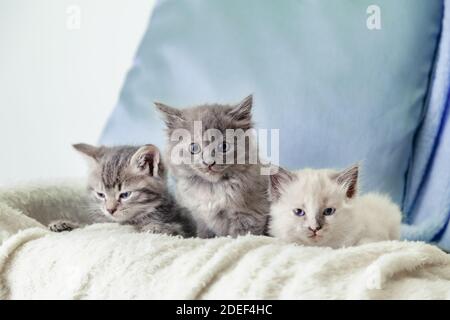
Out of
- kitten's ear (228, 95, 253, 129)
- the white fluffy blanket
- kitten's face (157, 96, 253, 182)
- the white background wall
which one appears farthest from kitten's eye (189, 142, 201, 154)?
the white background wall

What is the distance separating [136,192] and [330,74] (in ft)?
1.99

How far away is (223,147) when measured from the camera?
125 cm

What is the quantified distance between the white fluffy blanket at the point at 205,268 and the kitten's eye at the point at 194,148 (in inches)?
8.9

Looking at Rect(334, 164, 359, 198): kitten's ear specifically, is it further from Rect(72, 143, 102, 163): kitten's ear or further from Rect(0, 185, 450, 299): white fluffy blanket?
Rect(72, 143, 102, 163): kitten's ear

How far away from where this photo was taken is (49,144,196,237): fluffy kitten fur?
131cm

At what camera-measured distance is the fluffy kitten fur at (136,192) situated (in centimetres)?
131

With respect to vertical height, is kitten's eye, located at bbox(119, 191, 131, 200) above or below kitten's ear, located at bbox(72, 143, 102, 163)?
below

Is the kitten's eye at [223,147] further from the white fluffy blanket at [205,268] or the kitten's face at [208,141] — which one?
the white fluffy blanket at [205,268]

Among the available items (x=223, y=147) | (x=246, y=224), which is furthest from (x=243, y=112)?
(x=246, y=224)

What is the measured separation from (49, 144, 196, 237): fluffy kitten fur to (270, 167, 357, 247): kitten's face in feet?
0.74

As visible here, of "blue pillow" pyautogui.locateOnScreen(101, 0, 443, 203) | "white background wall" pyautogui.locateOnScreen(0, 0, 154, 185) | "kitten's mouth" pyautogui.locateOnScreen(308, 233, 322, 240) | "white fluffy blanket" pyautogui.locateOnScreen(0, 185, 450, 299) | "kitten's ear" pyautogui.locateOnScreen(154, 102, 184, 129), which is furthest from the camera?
"white background wall" pyautogui.locateOnScreen(0, 0, 154, 185)

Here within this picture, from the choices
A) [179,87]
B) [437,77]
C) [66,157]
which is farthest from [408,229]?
[66,157]

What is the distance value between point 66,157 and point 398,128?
122 centimetres

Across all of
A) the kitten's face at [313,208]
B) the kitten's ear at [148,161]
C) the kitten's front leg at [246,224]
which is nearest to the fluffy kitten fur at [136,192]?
the kitten's ear at [148,161]
